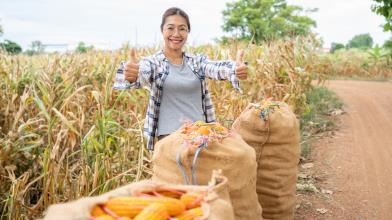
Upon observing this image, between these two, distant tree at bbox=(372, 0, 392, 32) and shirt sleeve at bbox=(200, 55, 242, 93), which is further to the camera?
distant tree at bbox=(372, 0, 392, 32)

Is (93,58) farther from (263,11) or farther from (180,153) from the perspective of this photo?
(263,11)

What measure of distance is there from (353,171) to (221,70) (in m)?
3.11

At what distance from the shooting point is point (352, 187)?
4.89 metres

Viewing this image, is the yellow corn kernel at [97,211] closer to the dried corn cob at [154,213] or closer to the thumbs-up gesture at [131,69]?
the dried corn cob at [154,213]

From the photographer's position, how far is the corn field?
3096 mm

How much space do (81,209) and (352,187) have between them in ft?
13.4

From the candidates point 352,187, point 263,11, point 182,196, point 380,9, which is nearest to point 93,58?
point 352,187

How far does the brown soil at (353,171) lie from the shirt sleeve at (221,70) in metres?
1.64

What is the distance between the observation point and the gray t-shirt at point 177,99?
118 inches

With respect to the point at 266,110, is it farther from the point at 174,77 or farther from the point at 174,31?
the point at 174,31

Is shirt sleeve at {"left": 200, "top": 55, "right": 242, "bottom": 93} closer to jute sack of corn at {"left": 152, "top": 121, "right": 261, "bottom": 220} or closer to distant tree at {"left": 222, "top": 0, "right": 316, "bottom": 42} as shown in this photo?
jute sack of corn at {"left": 152, "top": 121, "right": 261, "bottom": 220}

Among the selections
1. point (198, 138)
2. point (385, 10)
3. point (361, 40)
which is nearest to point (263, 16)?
point (385, 10)

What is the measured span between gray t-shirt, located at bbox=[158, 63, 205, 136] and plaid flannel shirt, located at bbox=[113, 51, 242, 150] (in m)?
0.04

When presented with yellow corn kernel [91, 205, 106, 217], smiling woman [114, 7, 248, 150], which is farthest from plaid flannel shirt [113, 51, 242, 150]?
yellow corn kernel [91, 205, 106, 217]
